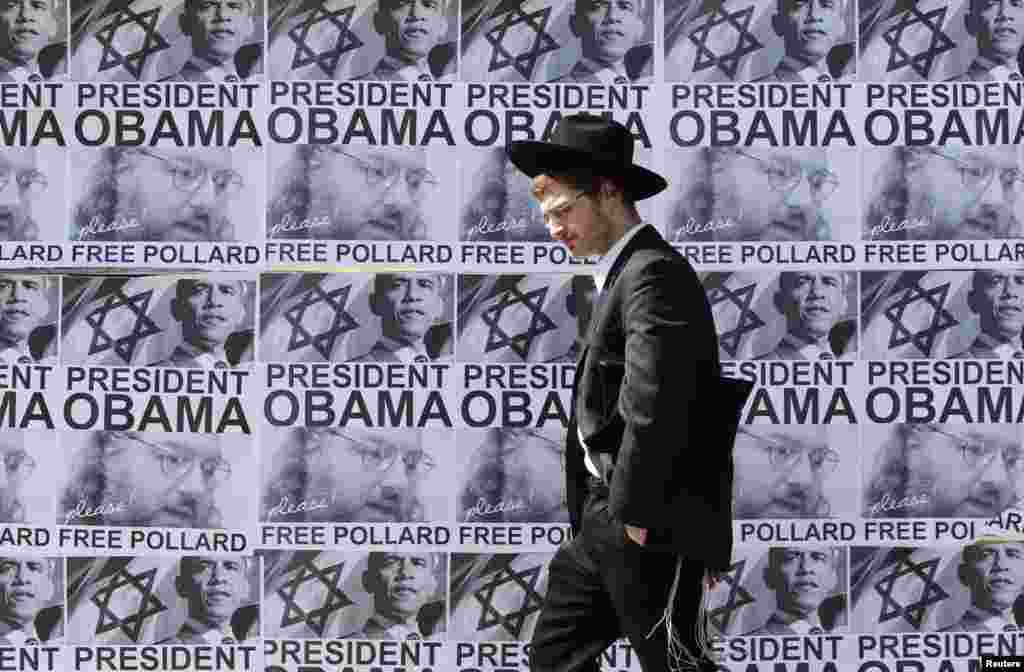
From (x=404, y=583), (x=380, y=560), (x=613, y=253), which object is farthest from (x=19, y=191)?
(x=613, y=253)

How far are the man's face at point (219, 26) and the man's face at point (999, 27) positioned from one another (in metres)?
2.47

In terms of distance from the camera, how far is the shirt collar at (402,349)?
12.6 ft

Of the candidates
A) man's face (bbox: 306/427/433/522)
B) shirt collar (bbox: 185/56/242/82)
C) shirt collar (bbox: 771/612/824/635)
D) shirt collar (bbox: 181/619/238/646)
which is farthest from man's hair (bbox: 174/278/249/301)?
shirt collar (bbox: 771/612/824/635)

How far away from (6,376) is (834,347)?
2824 millimetres

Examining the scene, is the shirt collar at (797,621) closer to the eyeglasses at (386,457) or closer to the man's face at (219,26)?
the eyeglasses at (386,457)

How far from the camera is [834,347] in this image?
3854 mm

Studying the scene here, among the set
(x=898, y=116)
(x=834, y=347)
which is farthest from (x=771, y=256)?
(x=898, y=116)

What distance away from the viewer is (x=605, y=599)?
2.92m

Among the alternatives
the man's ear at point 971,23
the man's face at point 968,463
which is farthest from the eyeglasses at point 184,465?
the man's ear at point 971,23

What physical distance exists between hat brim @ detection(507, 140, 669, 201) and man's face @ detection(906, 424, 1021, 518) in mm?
1560

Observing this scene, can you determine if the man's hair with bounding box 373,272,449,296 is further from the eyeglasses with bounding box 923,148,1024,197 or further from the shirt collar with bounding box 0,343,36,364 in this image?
the eyeglasses with bounding box 923,148,1024,197

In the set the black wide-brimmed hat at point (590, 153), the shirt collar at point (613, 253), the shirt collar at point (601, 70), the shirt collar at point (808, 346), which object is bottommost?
the shirt collar at point (808, 346)

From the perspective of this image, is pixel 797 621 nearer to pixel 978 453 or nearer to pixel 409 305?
pixel 978 453

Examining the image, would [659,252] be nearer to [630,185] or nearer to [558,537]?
[630,185]
